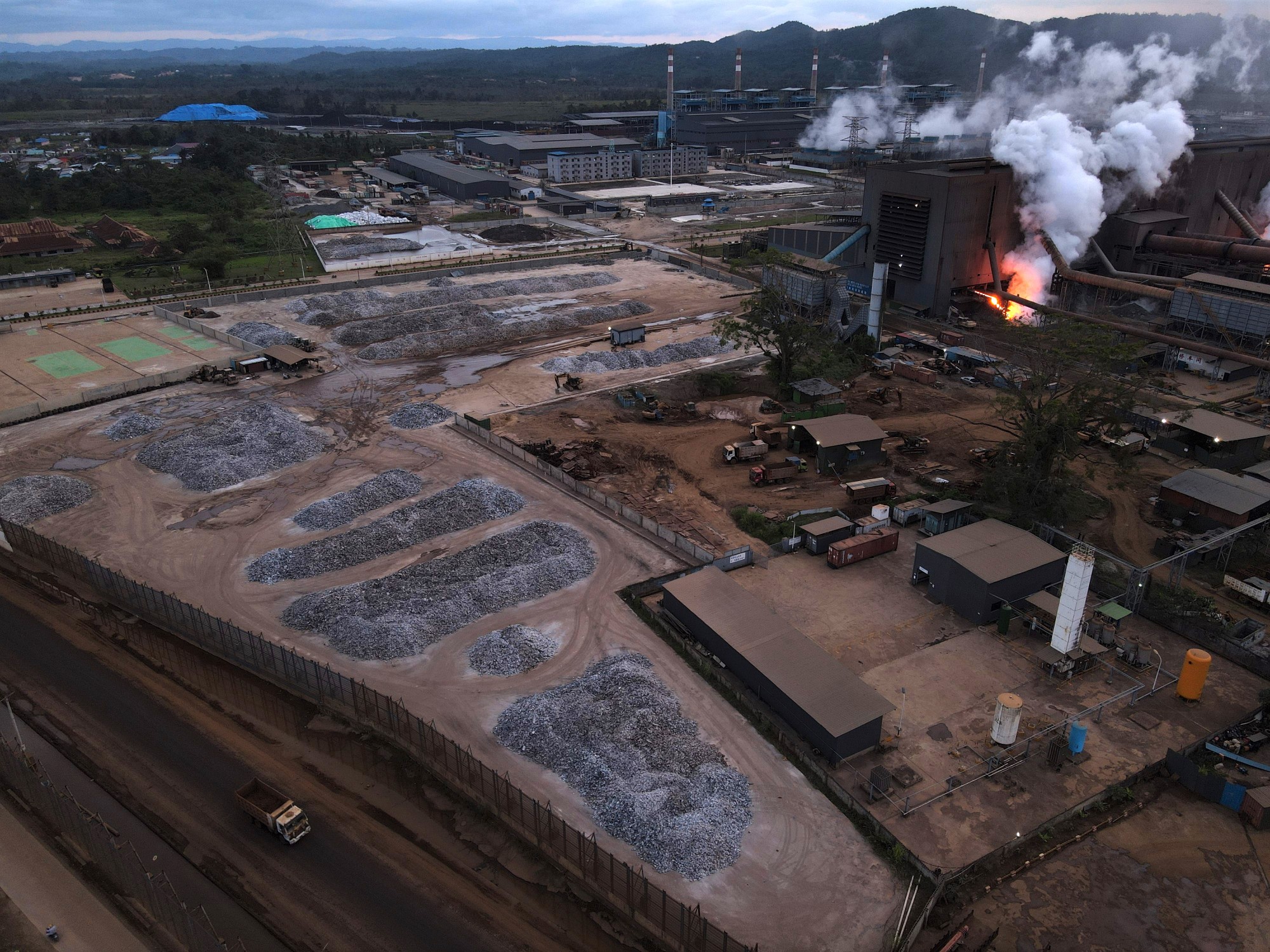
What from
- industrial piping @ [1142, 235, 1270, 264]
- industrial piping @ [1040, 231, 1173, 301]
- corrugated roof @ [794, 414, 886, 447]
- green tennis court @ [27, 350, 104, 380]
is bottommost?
green tennis court @ [27, 350, 104, 380]

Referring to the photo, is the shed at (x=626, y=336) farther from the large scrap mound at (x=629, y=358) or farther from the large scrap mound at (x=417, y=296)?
the large scrap mound at (x=417, y=296)

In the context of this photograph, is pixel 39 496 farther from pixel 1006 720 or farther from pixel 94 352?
pixel 1006 720

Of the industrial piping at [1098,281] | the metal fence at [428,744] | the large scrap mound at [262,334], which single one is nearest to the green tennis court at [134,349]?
the large scrap mound at [262,334]

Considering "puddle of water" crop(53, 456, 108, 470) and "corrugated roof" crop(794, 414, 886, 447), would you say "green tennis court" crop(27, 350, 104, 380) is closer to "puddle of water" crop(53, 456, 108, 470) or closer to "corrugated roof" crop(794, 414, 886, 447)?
"puddle of water" crop(53, 456, 108, 470)

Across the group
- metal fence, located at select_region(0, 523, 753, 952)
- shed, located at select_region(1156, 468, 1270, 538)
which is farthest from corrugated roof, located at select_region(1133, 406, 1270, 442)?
metal fence, located at select_region(0, 523, 753, 952)

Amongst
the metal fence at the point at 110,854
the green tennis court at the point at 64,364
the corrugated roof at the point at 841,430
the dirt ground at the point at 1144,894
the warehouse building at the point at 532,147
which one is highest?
the warehouse building at the point at 532,147

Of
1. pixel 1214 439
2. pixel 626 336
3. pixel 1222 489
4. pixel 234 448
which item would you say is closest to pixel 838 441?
pixel 1222 489

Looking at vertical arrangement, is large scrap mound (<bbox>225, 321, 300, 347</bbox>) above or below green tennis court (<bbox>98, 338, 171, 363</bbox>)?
above
